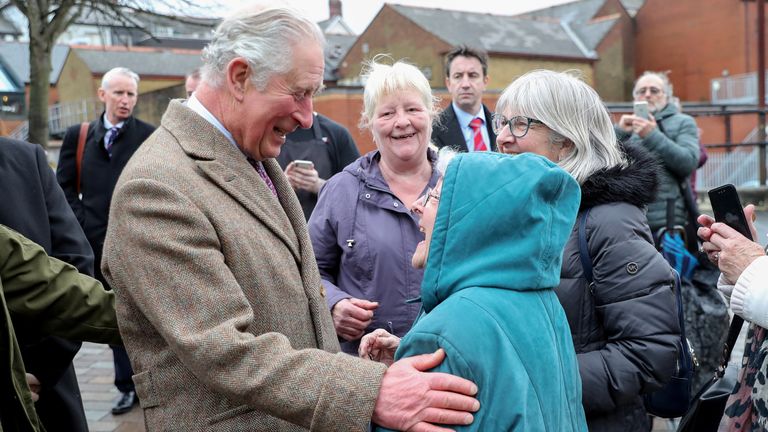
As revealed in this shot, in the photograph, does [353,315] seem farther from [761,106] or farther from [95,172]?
[761,106]

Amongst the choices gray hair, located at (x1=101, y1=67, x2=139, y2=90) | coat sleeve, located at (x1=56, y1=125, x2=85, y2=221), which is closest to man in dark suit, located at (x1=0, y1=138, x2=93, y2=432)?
coat sleeve, located at (x1=56, y1=125, x2=85, y2=221)

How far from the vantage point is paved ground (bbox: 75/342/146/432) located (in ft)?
17.0

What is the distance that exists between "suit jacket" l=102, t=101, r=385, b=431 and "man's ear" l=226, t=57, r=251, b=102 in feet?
0.39

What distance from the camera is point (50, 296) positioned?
2.36m

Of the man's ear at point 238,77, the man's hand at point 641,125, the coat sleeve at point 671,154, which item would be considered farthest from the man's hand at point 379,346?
the man's hand at point 641,125

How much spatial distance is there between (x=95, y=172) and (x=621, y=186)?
4671 mm

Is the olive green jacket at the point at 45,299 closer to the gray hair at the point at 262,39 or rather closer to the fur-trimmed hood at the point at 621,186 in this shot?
the gray hair at the point at 262,39

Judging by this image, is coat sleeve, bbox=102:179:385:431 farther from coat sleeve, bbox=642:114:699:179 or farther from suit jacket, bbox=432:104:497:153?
coat sleeve, bbox=642:114:699:179

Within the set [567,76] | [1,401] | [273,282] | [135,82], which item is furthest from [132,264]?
[135,82]

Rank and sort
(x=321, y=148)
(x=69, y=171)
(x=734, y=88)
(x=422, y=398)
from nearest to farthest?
(x=422, y=398), (x=321, y=148), (x=69, y=171), (x=734, y=88)

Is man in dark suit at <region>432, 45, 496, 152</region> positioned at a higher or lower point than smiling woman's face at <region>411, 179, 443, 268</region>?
higher

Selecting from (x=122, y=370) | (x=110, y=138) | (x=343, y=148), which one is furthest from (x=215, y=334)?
(x=110, y=138)

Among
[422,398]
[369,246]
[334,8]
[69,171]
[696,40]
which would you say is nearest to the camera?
[422,398]

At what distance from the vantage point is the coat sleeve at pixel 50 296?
229 cm
